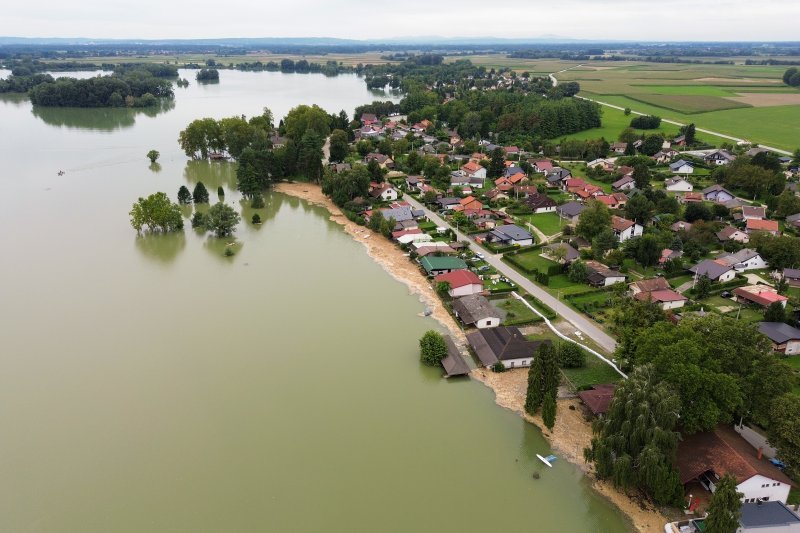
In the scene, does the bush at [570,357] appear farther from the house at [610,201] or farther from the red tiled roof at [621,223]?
the house at [610,201]

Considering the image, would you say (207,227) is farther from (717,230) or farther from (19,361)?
(717,230)

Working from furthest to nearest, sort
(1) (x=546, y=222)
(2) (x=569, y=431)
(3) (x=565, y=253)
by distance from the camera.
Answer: (1) (x=546, y=222)
(3) (x=565, y=253)
(2) (x=569, y=431)

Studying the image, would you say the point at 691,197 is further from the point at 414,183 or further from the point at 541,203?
the point at 414,183

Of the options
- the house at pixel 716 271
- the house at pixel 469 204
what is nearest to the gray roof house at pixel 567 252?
the house at pixel 716 271

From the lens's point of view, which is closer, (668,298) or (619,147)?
(668,298)

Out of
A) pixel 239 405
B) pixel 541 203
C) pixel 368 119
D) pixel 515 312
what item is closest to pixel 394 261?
pixel 515 312

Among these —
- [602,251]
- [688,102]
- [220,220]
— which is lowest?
[602,251]

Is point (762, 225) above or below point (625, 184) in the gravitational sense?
below
